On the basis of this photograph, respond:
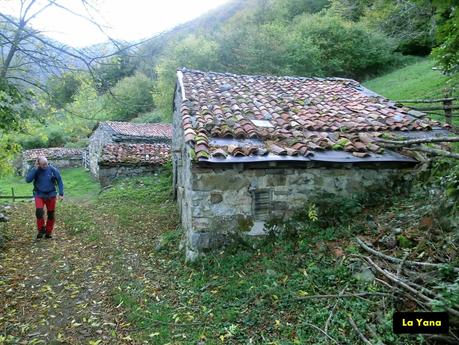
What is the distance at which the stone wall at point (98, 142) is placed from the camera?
21109mm

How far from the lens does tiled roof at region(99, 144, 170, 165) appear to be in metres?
17.5

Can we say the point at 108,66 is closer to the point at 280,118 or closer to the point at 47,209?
the point at 280,118

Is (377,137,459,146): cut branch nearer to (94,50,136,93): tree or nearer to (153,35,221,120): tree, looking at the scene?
(94,50,136,93): tree

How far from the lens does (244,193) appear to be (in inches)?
249

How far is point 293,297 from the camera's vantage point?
15.4 ft

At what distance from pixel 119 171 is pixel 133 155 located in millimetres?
1140

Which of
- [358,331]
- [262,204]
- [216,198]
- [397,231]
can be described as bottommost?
[358,331]

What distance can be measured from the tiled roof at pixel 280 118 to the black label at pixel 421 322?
3101 millimetres

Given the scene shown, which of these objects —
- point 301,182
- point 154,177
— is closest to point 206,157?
point 301,182

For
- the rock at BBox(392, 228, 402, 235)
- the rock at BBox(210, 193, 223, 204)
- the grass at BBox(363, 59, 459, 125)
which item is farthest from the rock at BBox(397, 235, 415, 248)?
the grass at BBox(363, 59, 459, 125)

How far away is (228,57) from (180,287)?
18.0 meters

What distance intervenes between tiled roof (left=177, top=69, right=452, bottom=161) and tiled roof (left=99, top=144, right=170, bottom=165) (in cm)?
863

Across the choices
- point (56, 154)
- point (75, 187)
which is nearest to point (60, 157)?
point (56, 154)

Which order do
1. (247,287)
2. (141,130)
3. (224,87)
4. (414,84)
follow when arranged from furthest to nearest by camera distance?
(141,130)
(414,84)
(224,87)
(247,287)
